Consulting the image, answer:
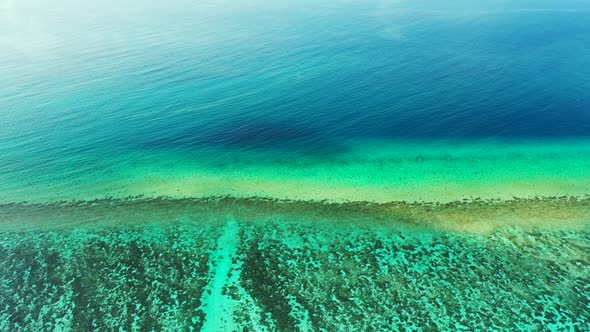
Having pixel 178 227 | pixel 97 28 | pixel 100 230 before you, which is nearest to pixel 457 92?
pixel 178 227

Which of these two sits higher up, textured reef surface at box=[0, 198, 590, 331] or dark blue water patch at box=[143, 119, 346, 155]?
dark blue water patch at box=[143, 119, 346, 155]

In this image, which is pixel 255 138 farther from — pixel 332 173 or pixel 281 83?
pixel 281 83

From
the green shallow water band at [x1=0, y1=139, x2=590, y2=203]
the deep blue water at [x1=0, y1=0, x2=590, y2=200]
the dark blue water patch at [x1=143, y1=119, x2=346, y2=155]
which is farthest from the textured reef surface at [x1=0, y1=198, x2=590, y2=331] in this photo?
the deep blue water at [x1=0, y1=0, x2=590, y2=200]

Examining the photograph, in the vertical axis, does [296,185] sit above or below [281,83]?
below

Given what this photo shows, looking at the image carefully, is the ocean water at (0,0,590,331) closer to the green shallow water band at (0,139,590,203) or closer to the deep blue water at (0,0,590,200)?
the green shallow water band at (0,139,590,203)

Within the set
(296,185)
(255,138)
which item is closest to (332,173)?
(296,185)
